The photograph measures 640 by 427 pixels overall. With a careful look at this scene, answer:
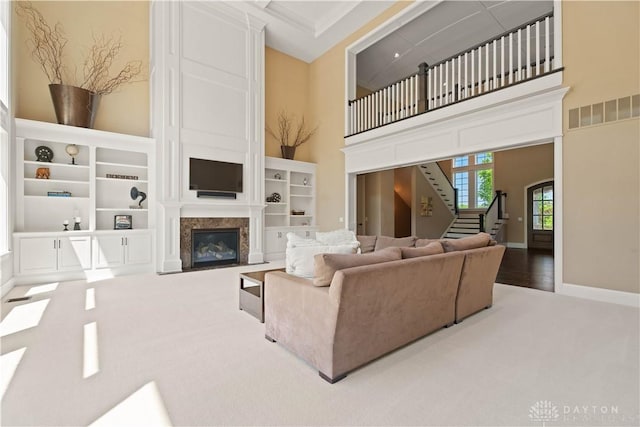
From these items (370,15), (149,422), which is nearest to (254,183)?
(370,15)

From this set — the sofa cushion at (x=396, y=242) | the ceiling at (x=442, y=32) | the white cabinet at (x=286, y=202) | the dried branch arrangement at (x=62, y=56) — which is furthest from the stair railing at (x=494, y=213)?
the dried branch arrangement at (x=62, y=56)

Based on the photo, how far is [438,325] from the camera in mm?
2701

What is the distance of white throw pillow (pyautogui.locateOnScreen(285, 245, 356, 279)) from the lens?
2.77 m

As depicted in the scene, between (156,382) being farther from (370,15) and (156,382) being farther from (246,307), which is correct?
(370,15)

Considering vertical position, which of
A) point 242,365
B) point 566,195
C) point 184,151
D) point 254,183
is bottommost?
point 242,365

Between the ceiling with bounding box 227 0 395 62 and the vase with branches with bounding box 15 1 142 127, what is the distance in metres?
2.77

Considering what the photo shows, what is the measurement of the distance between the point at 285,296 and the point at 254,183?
4798 mm

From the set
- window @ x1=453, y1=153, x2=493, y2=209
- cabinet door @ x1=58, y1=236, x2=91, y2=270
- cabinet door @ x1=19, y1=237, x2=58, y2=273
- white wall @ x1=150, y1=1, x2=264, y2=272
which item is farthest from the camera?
window @ x1=453, y1=153, x2=493, y2=209

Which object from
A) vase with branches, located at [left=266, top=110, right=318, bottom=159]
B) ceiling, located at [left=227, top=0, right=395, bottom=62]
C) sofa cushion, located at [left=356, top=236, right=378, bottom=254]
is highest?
ceiling, located at [left=227, top=0, right=395, bottom=62]

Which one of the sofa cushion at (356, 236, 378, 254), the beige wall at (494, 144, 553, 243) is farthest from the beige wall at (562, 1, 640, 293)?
the beige wall at (494, 144, 553, 243)

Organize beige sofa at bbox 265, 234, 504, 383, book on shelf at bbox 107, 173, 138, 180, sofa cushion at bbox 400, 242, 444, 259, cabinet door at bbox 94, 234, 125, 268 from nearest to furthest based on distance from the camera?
1. beige sofa at bbox 265, 234, 504, 383
2. sofa cushion at bbox 400, 242, 444, 259
3. cabinet door at bbox 94, 234, 125, 268
4. book on shelf at bbox 107, 173, 138, 180

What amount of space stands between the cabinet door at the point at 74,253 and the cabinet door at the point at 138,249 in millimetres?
557

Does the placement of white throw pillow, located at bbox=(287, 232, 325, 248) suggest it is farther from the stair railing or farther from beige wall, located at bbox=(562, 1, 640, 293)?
the stair railing

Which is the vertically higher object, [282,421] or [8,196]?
[8,196]
